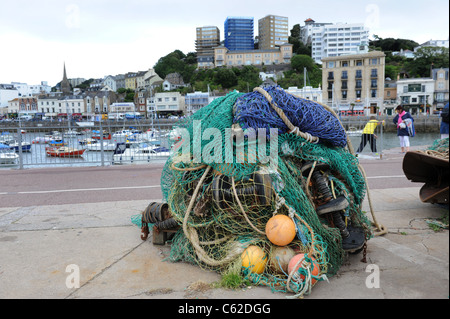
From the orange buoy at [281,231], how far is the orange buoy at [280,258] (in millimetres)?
65

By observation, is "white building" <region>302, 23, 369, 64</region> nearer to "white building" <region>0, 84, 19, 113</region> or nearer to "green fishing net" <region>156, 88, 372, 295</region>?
"white building" <region>0, 84, 19, 113</region>

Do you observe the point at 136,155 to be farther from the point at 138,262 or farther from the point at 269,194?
the point at 269,194

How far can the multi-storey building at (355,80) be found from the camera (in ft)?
324

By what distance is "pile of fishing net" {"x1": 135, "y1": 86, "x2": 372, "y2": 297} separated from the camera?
3729mm

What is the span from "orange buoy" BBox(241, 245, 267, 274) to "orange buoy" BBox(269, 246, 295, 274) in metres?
0.08

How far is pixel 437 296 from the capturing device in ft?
7.38

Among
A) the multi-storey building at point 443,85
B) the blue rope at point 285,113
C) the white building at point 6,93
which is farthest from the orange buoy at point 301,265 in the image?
the white building at point 6,93

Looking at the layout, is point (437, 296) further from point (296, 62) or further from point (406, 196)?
point (296, 62)

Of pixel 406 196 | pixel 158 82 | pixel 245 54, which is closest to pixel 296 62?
pixel 245 54

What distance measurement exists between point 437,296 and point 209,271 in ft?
7.44

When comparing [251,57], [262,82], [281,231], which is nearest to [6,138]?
[281,231]

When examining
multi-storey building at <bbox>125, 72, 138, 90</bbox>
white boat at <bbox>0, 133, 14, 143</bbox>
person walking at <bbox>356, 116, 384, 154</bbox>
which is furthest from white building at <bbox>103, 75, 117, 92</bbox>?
person walking at <bbox>356, 116, 384, 154</bbox>

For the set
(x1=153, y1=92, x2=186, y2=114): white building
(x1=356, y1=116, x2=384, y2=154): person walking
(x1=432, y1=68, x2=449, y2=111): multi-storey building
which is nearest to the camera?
(x1=432, y1=68, x2=449, y2=111): multi-storey building

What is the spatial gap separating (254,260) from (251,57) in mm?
179353
